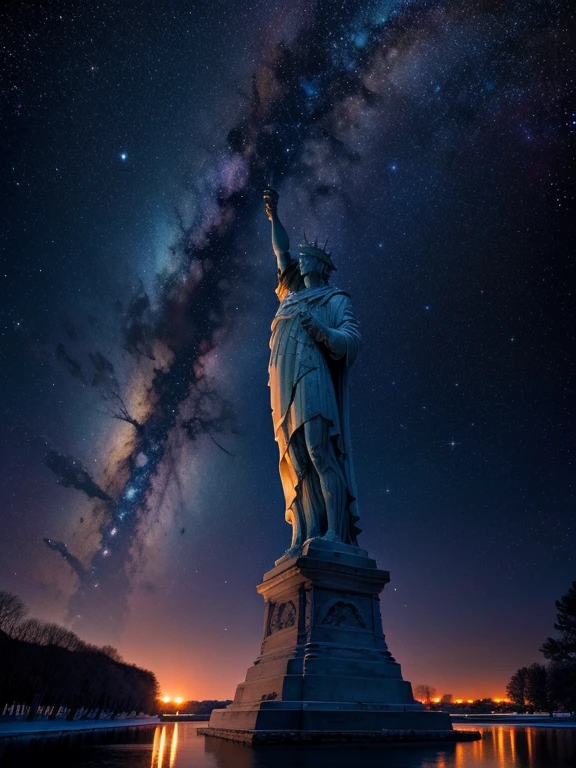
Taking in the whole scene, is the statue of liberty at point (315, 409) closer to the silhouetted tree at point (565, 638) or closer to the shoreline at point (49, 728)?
the shoreline at point (49, 728)

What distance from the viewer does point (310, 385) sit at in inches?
344

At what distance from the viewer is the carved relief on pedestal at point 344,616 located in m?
6.95

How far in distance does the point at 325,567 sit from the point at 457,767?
3.66m

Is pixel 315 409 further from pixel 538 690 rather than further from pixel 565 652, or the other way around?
pixel 538 690

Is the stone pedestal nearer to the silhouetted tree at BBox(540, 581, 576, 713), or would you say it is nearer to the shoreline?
the shoreline

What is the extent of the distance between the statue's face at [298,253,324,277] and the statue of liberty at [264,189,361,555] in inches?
19.3

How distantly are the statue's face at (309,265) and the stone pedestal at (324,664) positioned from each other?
5.37m

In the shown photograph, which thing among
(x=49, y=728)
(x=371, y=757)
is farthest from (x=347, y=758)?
(x=49, y=728)

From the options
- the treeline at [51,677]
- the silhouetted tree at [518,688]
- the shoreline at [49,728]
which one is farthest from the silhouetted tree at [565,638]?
the treeline at [51,677]

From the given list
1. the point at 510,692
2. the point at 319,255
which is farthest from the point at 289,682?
the point at 510,692

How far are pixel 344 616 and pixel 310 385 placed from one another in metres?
3.65

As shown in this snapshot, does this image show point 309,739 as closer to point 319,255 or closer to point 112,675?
point 319,255

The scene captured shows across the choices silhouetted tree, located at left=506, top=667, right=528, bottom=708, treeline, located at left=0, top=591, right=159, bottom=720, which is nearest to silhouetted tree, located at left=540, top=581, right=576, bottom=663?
silhouetted tree, located at left=506, top=667, right=528, bottom=708

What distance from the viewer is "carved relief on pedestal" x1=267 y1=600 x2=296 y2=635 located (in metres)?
7.19
